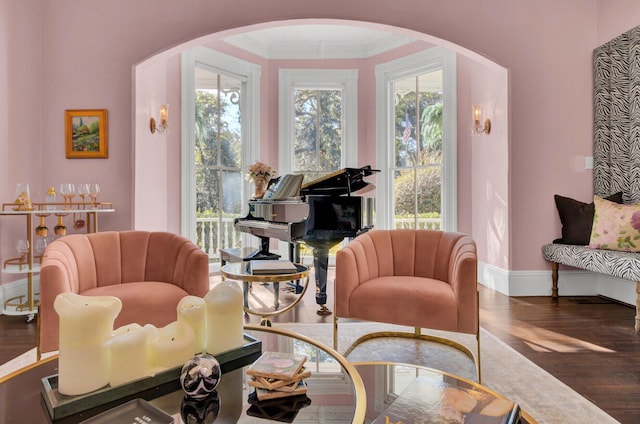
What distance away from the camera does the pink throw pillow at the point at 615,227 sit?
3518 mm

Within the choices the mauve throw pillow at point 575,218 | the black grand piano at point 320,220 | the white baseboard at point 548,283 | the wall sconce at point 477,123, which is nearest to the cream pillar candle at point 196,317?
the black grand piano at point 320,220

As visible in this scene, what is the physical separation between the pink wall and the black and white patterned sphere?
10.7 feet

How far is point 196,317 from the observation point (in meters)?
1.24

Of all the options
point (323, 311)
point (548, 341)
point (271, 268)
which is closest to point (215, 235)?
point (323, 311)

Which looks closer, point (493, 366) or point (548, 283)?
point (493, 366)

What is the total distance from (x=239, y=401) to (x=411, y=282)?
5.21 ft

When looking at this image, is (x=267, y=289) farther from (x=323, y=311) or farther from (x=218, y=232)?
(x=218, y=232)

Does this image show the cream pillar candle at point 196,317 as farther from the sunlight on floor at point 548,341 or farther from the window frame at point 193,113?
the window frame at point 193,113

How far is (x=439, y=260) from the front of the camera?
8.90ft

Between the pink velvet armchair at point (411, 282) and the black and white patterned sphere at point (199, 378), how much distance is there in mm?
1381

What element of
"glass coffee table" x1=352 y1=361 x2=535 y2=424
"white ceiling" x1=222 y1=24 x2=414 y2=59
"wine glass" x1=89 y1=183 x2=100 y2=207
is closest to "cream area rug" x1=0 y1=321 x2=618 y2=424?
"glass coffee table" x1=352 y1=361 x2=535 y2=424

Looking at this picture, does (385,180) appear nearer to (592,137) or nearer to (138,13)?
(592,137)

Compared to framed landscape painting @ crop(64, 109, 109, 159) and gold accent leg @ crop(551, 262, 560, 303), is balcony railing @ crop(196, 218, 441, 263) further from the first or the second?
framed landscape painting @ crop(64, 109, 109, 159)

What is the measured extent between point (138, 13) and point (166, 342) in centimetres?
392
